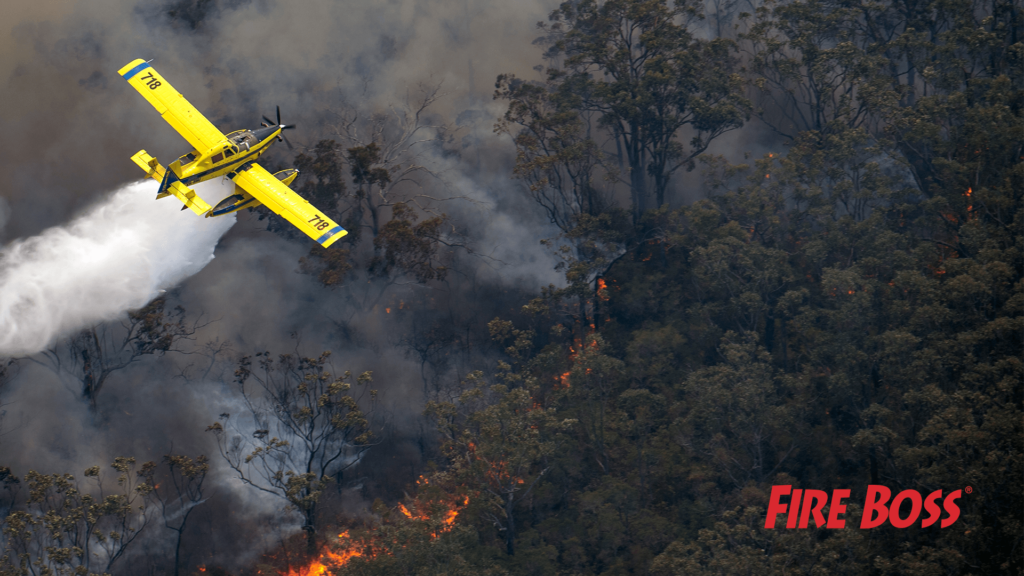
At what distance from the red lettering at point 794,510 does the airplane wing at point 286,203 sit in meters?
24.9

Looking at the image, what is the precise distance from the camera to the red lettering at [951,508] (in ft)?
115

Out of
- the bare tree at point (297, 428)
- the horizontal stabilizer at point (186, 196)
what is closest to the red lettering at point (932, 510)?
the bare tree at point (297, 428)

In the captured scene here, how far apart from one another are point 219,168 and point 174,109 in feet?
Result: 16.6

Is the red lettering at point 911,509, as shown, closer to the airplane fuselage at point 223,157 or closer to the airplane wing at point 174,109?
the airplane fuselage at point 223,157

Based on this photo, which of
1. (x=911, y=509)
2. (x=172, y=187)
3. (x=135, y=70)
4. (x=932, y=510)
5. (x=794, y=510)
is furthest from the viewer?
(x=135, y=70)

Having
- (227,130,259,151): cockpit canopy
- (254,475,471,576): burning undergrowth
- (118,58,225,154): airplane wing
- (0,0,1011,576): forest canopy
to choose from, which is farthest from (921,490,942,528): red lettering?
(118,58,225,154): airplane wing

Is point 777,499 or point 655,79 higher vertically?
point 655,79

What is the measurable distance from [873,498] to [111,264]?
43206 millimetres

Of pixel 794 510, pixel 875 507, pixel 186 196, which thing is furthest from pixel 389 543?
pixel 875 507

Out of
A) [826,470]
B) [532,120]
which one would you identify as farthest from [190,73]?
[826,470]

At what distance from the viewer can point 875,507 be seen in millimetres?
40000

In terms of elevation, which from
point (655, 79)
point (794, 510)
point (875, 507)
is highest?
point (655, 79)

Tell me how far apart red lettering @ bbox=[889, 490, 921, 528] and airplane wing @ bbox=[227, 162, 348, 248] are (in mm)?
27982

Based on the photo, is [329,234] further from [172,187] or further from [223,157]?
[172,187]
